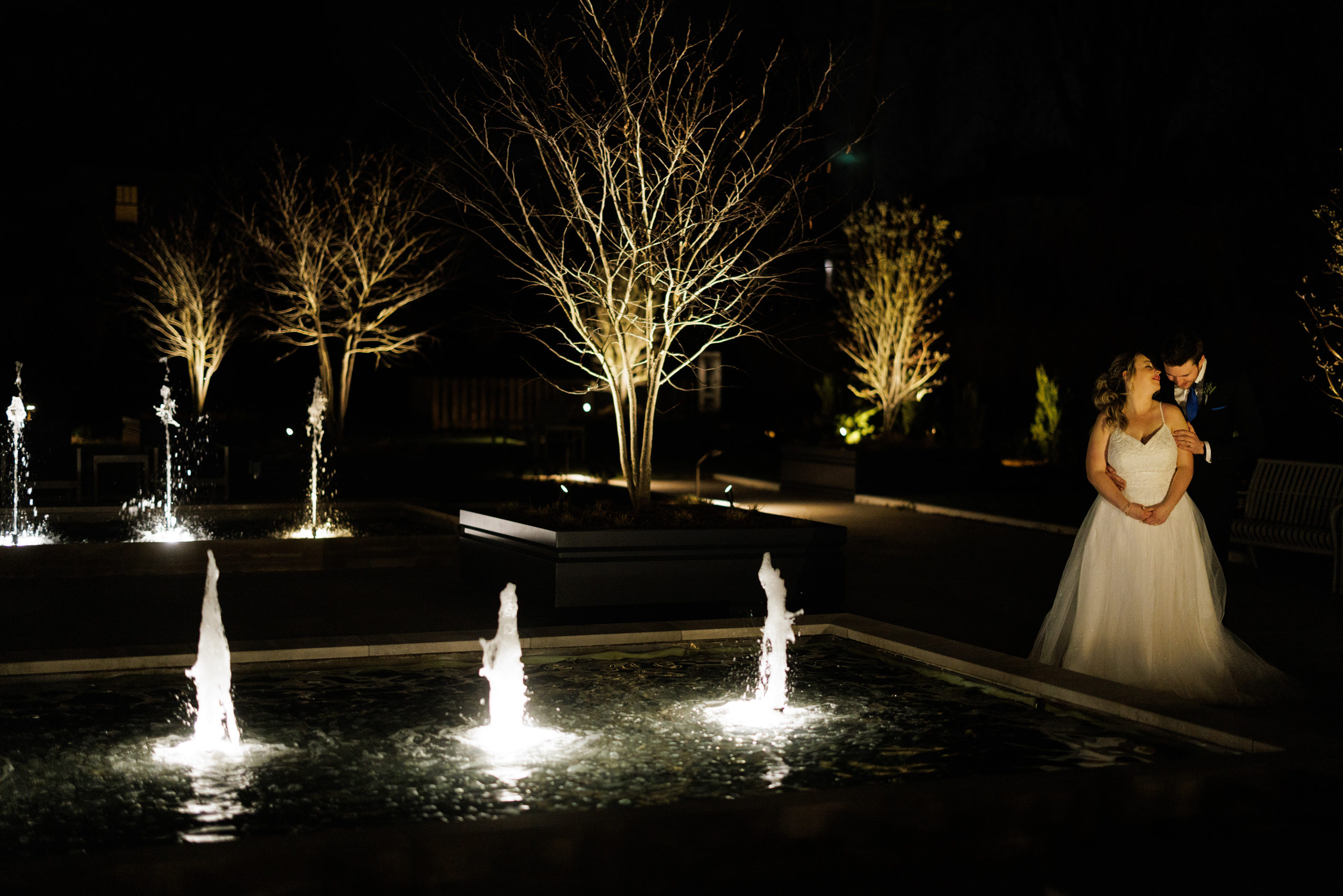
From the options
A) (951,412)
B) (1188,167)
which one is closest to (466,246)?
(951,412)

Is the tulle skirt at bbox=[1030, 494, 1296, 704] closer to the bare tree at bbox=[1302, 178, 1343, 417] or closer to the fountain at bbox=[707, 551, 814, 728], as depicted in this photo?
the fountain at bbox=[707, 551, 814, 728]

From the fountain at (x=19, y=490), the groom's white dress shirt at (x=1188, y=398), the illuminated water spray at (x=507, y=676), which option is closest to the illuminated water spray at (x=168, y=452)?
the fountain at (x=19, y=490)

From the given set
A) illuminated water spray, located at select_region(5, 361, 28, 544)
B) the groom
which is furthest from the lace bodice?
illuminated water spray, located at select_region(5, 361, 28, 544)

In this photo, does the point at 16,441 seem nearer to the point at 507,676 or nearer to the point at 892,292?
the point at 892,292

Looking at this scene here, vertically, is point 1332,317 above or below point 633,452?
above

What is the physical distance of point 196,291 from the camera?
26156mm

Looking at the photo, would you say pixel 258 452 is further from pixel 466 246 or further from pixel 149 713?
pixel 466 246

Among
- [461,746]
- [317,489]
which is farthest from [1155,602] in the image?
[317,489]

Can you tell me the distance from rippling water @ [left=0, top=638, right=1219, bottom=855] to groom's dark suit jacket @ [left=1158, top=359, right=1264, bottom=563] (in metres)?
2.20

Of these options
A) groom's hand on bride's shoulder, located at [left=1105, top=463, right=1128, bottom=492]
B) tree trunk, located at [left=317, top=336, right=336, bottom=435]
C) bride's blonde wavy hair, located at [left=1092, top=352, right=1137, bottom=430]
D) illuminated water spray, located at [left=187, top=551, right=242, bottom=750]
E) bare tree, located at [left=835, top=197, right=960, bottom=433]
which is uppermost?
bare tree, located at [left=835, top=197, right=960, bottom=433]

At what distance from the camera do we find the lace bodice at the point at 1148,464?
23.0 feet

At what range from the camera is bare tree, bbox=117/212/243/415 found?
85.7 feet

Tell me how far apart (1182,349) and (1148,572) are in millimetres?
1288

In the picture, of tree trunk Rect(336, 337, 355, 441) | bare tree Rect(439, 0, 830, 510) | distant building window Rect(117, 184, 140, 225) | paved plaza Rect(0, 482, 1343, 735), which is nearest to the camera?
paved plaza Rect(0, 482, 1343, 735)
